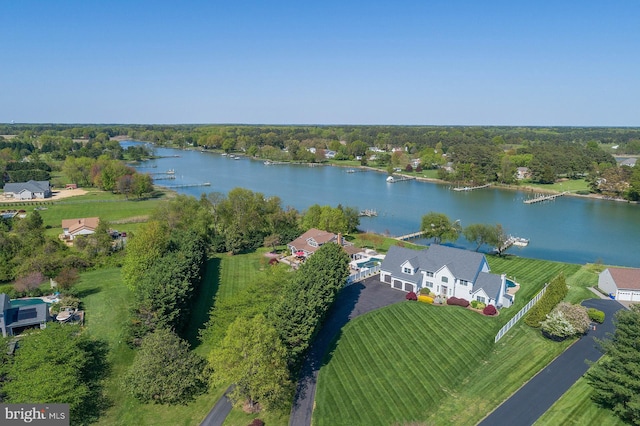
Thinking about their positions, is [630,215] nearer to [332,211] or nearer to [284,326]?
[332,211]

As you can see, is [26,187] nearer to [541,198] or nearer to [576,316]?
[576,316]

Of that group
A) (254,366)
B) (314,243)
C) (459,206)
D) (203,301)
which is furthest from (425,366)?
(459,206)

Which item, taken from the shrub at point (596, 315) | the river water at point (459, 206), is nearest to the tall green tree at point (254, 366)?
the shrub at point (596, 315)

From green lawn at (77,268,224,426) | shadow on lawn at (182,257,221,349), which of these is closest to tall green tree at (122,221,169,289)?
green lawn at (77,268,224,426)

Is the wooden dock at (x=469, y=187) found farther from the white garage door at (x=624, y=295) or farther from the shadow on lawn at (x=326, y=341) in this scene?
the shadow on lawn at (x=326, y=341)

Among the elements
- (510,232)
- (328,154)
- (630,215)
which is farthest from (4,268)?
(328,154)

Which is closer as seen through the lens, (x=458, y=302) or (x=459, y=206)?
(x=458, y=302)
